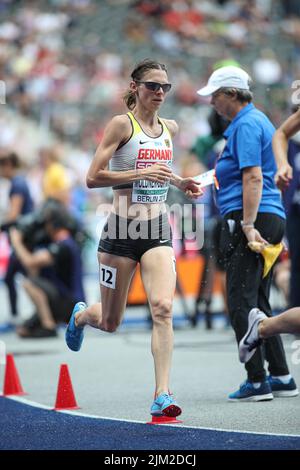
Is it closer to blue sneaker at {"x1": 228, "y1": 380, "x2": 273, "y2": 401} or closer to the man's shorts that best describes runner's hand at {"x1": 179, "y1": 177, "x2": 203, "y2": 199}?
the man's shorts

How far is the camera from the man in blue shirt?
25.2ft

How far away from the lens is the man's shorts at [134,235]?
23.2ft

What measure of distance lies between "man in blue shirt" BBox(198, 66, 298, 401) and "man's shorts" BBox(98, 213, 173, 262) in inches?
30.5

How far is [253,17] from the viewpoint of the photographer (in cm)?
3108

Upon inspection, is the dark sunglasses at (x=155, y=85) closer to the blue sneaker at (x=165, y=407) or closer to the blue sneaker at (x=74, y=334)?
the blue sneaker at (x=74, y=334)

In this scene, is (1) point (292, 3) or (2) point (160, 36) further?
(1) point (292, 3)

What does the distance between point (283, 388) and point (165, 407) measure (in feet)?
5.78

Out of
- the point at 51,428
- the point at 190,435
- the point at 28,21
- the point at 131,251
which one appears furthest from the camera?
the point at 28,21

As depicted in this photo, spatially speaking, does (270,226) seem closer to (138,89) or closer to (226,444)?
(138,89)

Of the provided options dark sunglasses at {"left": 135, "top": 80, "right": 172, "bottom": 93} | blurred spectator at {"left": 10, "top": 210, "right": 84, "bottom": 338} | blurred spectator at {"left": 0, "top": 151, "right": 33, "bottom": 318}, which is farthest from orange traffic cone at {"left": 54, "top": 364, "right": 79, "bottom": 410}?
blurred spectator at {"left": 0, "top": 151, "right": 33, "bottom": 318}

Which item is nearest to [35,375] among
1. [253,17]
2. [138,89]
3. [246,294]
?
[246,294]

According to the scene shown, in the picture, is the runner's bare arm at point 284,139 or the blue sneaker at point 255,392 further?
the blue sneaker at point 255,392

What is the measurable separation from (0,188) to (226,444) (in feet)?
49.9

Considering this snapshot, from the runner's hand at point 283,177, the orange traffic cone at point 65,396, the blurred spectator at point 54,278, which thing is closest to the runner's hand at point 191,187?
the runner's hand at point 283,177
